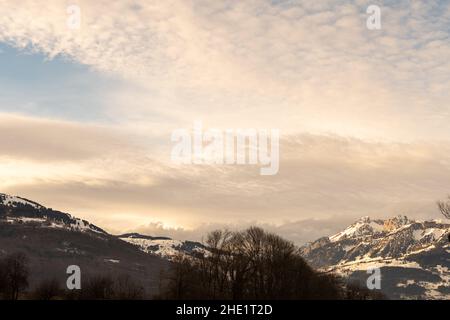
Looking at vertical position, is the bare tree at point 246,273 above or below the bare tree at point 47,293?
above

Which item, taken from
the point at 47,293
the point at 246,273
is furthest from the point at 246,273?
the point at 47,293

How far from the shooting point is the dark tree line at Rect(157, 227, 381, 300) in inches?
5566

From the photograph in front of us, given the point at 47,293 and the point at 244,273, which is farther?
the point at 47,293

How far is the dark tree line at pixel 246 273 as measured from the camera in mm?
141375

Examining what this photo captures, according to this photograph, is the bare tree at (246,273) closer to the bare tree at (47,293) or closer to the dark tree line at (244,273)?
the dark tree line at (244,273)

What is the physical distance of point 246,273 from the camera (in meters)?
148

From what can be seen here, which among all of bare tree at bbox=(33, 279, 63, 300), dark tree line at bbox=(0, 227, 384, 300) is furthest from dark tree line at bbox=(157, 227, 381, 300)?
bare tree at bbox=(33, 279, 63, 300)

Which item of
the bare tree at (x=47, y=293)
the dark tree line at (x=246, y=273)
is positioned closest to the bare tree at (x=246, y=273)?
the dark tree line at (x=246, y=273)

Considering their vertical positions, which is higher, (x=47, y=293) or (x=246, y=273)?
(x=246, y=273)

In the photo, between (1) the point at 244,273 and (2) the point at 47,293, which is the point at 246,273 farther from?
(2) the point at 47,293

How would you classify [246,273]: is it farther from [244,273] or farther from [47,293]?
[47,293]

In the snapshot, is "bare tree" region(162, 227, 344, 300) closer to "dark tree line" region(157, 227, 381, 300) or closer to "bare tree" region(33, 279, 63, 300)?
"dark tree line" region(157, 227, 381, 300)
